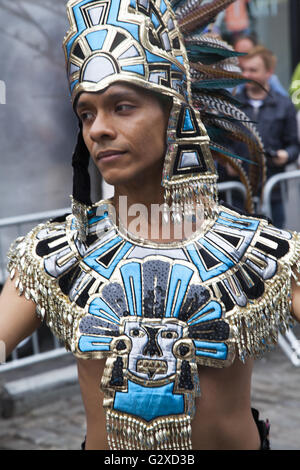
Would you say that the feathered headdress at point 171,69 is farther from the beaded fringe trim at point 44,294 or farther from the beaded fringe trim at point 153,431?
the beaded fringe trim at point 153,431

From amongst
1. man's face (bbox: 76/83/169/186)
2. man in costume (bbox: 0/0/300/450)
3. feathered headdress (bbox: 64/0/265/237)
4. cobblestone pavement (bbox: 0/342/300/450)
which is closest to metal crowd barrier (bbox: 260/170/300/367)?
cobblestone pavement (bbox: 0/342/300/450)

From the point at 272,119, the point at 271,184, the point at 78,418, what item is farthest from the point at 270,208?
the point at 78,418

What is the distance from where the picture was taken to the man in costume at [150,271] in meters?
1.99

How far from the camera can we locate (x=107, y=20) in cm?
198

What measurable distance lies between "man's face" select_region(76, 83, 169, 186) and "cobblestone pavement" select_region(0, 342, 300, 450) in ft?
8.95

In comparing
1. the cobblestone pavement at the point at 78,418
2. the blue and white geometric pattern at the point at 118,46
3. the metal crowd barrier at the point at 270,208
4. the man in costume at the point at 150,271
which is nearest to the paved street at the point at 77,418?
the cobblestone pavement at the point at 78,418

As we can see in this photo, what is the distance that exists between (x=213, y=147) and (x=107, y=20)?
0.61 metres

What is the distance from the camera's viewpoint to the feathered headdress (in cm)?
197

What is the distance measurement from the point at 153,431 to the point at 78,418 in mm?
2850

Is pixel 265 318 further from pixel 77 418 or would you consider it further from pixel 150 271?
pixel 77 418

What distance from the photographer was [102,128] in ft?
6.41

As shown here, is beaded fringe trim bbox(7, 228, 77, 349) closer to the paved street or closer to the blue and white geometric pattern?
the blue and white geometric pattern
